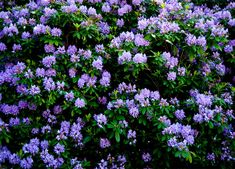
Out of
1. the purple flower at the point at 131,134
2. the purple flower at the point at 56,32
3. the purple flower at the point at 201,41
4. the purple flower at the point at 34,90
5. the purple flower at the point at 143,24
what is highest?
the purple flower at the point at 143,24

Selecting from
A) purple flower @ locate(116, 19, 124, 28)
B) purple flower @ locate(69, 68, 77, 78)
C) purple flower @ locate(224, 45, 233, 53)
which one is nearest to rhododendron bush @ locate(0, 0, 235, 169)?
purple flower @ locate(69, 68, 77, 78)

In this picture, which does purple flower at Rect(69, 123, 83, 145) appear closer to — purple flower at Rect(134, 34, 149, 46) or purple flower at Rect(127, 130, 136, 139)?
purple flower at Rect(127, 130, 136, 139)

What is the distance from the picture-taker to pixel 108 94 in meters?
3.90

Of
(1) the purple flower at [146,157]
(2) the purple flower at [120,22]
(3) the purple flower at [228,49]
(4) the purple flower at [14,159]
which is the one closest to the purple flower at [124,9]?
(2) the purple flower at [120,22]

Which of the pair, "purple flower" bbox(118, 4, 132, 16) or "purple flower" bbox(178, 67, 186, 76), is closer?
"purple flower" bbox(178, 67, 186, 76)

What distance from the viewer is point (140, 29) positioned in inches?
161

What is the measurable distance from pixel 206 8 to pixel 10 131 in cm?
329

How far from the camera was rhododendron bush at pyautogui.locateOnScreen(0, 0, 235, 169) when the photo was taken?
3.63 meters

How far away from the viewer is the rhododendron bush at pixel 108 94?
3.63 metres

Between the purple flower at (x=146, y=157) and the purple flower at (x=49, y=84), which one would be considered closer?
the purple flower at (x=49, y=84)

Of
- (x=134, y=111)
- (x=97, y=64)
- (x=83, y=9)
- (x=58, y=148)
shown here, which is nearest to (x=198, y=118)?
(x=134, y=111)

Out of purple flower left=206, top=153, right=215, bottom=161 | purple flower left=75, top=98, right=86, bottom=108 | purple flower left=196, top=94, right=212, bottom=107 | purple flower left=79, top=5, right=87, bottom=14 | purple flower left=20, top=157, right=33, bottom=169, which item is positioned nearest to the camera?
purple flower left=20, top=157, right=33, bottom=169

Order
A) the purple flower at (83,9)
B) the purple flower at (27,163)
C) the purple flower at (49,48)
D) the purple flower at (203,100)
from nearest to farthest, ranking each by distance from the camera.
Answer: the purple flower at (27,163), the purple flower at (203,100), the purple flower at (49,48), the purple flower at (83,9)

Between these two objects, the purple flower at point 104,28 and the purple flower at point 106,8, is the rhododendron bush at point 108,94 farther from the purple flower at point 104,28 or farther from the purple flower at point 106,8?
the purple flower at point 106,8
